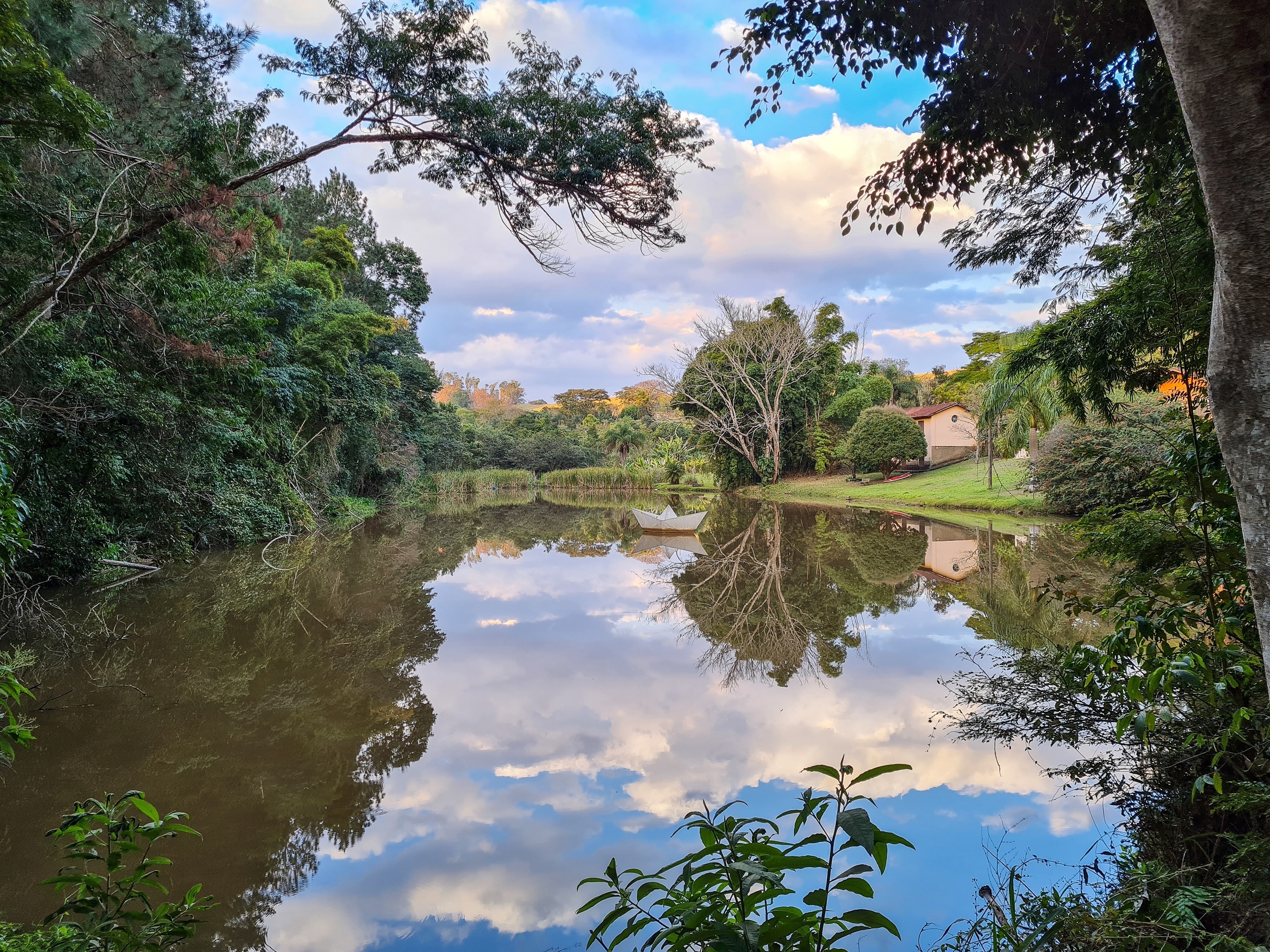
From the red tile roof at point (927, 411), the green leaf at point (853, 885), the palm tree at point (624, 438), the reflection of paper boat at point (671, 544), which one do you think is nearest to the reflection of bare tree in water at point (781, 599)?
the reflection of paper boat at point (671, 544)

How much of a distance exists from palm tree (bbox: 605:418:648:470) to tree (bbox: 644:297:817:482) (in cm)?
1039

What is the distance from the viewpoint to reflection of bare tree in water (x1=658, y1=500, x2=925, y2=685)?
5.34m

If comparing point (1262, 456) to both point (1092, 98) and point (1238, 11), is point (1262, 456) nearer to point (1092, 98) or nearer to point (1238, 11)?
point (1238, 11)

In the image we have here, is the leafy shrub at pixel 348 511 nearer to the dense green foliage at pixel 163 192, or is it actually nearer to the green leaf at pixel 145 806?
the dense green foliage at pixel 163 192

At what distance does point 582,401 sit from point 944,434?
3107cm

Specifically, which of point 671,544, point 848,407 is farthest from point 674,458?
point 671,544

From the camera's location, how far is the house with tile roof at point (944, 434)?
2547 cm

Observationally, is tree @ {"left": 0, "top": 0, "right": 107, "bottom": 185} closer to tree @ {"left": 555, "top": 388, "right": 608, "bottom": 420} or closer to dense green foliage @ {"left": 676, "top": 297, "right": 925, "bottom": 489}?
dense green foliage @ {"left": 676, "top": 297, "right": 925, "bottom": 489}

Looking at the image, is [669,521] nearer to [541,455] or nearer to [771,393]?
[771,393]

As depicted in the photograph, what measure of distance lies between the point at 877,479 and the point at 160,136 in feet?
68.2

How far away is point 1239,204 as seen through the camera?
3.59 feet

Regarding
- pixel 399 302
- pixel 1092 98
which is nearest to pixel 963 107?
pixel 1092 98

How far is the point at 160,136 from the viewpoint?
6457 mm

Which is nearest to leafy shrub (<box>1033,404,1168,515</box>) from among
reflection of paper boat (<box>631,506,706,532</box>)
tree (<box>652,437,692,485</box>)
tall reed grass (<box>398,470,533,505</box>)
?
reflection of paper boat (<box>631,506,706,532</box>)
